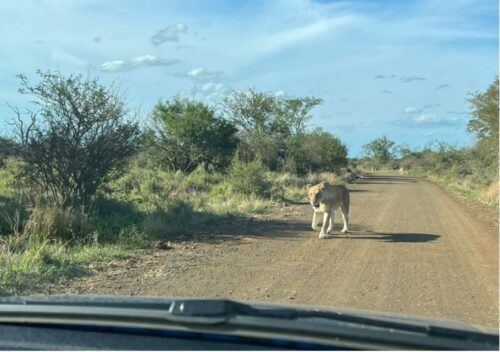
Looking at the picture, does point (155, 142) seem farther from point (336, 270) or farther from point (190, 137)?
point (336, 270)

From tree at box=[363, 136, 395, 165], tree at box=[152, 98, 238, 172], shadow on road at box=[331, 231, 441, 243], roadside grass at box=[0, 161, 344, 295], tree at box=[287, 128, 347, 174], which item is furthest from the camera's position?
tree at box=[363, 136, 395, 165]

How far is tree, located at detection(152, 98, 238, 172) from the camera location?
108 feet

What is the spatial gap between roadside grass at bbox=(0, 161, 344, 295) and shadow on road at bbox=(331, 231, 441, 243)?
11.8ft

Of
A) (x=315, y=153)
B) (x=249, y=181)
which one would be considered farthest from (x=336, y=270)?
(x=315, y=153)

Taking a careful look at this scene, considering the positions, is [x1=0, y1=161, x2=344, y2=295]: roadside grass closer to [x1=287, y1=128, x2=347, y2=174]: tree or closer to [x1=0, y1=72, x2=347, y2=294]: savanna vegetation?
[x1=0, y1=72, x2=347, y2=294]: savanna vegetation

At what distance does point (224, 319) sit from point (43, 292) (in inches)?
231

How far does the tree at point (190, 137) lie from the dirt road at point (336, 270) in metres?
17.9

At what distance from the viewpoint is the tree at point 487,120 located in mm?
33875

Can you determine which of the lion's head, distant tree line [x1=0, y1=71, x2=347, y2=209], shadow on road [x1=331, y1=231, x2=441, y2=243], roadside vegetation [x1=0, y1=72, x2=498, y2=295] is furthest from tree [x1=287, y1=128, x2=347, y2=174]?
the lion's head

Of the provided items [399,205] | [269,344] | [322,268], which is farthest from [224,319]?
[399,205]

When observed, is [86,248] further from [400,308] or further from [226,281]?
[400,308]

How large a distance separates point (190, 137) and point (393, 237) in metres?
20.7

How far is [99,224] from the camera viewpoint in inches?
540

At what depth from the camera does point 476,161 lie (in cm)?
4466
